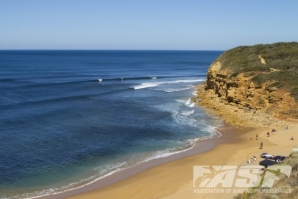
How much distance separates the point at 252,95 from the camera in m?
38.4

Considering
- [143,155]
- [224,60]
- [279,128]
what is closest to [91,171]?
[143,155]

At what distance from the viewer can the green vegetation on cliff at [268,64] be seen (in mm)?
37812

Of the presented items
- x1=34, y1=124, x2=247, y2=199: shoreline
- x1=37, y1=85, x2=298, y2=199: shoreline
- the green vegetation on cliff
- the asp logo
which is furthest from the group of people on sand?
the green vegetation on cliff

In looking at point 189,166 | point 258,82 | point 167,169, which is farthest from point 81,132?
point 258,82

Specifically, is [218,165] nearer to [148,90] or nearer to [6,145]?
[6,145]

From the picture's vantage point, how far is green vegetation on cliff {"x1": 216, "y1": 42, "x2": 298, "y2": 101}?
3781 cm

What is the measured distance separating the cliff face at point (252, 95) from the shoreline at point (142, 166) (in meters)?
7.18

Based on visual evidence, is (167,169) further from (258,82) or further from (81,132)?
(258,82)

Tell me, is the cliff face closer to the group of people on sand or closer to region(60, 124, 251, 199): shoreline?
region(60, 124, 251, 199): shoreline

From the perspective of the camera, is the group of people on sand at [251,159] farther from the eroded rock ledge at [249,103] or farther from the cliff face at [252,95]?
the cliff face at [252,95]

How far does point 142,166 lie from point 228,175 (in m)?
6.64

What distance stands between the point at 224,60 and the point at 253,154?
27672 mm

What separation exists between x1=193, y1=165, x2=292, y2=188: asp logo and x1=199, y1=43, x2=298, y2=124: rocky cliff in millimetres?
15930

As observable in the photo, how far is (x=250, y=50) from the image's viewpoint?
174ft
